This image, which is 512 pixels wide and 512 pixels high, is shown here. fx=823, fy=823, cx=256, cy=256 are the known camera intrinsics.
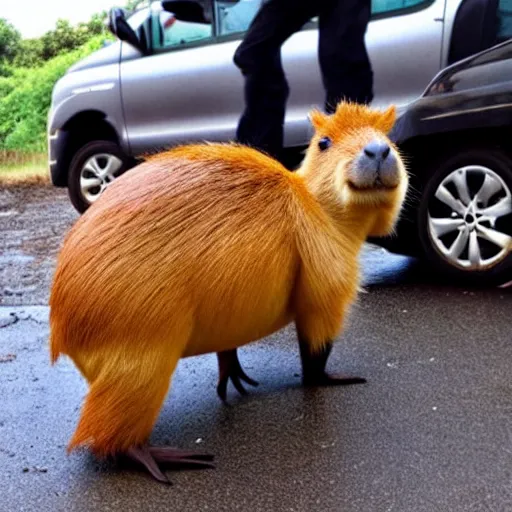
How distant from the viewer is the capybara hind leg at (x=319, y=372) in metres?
3.36

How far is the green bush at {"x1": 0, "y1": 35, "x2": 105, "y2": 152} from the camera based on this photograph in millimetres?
11953

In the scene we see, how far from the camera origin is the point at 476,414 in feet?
10.4

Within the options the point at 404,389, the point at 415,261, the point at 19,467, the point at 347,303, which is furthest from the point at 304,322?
the point at 415,261

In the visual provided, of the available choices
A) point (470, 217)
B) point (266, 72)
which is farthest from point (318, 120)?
point (266, 72)

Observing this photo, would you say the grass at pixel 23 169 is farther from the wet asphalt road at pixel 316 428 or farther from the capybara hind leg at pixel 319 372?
the capybara hind leg at pixel 319 372

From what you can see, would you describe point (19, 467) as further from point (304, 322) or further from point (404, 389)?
point (404, 389)

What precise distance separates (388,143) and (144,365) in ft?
3.87

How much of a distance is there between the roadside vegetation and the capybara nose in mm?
8333

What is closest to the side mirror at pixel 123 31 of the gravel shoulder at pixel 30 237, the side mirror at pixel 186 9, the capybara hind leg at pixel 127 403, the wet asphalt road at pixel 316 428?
the side mirror at pixel 186 9

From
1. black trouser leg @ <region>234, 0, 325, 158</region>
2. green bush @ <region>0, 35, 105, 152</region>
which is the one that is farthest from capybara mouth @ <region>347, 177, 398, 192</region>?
green bush @ <region>0, 35, 105, 152</region>

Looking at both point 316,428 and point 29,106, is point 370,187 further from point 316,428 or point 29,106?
point 29,106

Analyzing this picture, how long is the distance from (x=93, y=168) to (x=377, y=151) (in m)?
5.31

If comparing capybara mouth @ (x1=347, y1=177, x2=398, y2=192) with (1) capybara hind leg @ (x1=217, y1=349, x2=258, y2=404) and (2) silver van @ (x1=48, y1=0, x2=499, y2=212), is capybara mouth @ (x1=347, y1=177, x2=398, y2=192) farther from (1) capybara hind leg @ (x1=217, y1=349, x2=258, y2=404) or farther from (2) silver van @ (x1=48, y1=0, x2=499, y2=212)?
(2) silver van @ (x1=48, y1=0, x2=499, y2=212)

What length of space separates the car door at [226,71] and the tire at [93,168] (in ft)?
0.76
